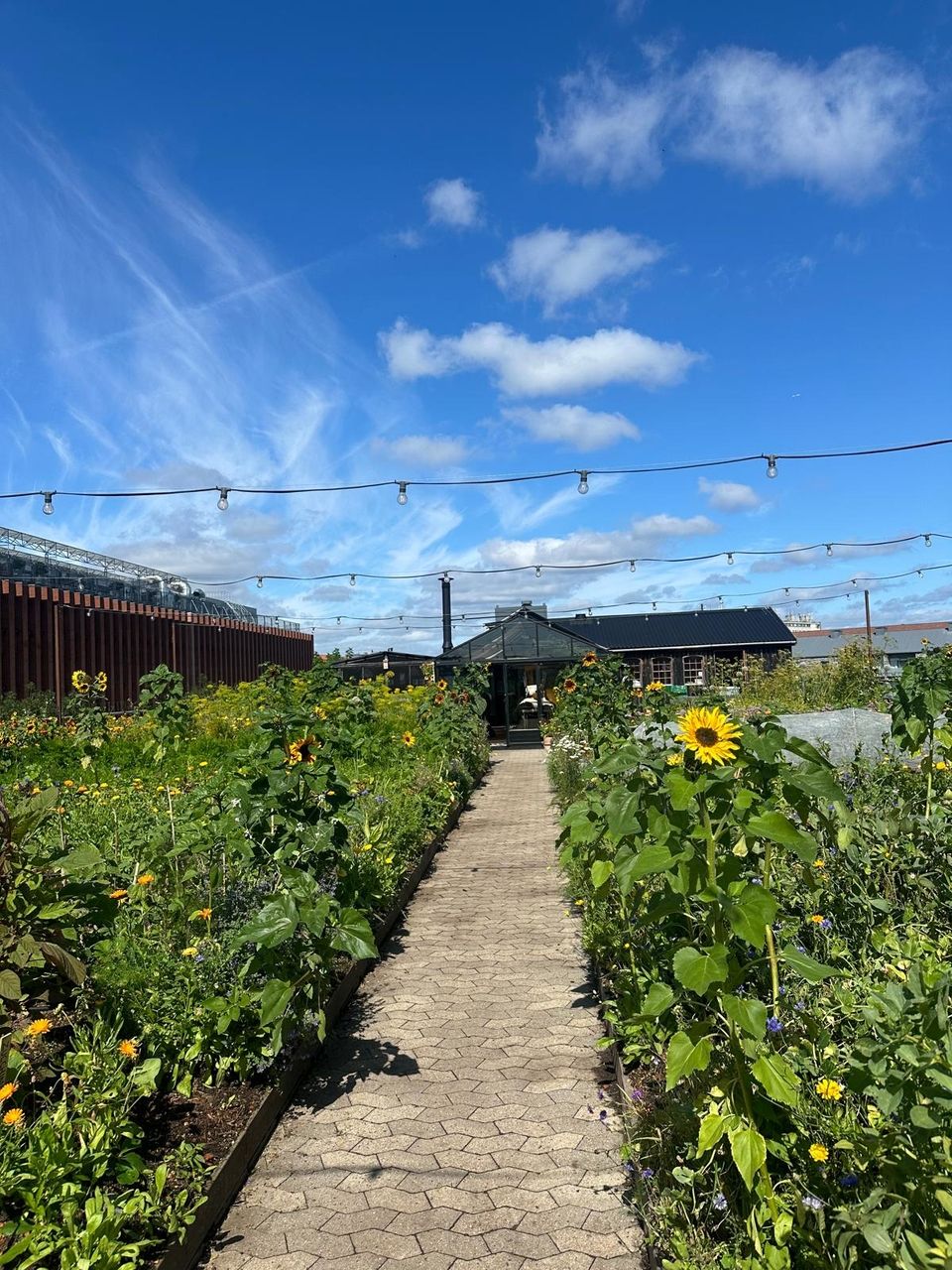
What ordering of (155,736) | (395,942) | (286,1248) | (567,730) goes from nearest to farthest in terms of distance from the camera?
1. (286,1248)
2. (395,942)
3. (155,736)
4. (567,730)

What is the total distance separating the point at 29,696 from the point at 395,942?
11790 millimetres

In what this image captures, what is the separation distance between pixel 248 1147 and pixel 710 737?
197cm

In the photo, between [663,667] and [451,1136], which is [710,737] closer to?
[451,1136]

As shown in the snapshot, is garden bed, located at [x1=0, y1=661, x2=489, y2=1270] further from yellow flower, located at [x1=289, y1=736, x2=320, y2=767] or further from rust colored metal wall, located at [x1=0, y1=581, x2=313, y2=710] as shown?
rust colored metal wall, located at [x1=0, y1=581, x2=313, y2=710]

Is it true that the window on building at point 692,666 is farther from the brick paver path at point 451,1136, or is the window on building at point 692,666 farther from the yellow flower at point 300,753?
the yellow flower at point 300,753

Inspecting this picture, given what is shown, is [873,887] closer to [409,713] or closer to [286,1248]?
[286,1248]

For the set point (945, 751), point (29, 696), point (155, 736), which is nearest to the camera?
point (945, 751)

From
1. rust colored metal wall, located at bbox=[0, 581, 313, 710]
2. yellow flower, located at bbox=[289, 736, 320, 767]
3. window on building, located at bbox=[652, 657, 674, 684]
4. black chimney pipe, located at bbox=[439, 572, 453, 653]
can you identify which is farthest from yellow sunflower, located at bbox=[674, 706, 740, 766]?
window on building, located at bbox=[652, 657, 674, 684]

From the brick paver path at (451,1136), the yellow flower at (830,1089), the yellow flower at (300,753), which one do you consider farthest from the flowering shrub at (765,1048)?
the yellow flower at (300,753)

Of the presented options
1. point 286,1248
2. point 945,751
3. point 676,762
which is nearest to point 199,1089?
point 286,1248

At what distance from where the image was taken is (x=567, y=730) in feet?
38.1

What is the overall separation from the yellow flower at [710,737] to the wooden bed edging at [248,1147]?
1782mm

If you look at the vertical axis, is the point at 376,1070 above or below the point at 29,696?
below

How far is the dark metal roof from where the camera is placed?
35.6m
